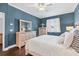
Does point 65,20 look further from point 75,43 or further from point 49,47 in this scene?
point 49,47

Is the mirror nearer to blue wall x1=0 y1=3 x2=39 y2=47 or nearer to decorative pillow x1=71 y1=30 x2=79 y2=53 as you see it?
blue wall x1=0 y1=3 x2=39 y2=47

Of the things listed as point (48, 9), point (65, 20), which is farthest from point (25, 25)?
point (65, 20)

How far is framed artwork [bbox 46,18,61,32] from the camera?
154 cm

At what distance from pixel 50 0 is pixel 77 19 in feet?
2.42

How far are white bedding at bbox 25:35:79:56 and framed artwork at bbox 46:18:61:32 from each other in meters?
0.15

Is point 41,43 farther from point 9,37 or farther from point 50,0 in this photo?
point 50,0

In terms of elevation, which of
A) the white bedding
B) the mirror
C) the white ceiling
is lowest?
the white bedding

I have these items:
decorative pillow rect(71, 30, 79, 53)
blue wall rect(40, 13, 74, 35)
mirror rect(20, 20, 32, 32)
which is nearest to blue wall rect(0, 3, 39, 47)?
mirror rect(20, 20, 32, 32)

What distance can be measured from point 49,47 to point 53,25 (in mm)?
465

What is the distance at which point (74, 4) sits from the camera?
1397 mm

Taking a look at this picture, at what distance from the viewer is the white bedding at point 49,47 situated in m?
1.22

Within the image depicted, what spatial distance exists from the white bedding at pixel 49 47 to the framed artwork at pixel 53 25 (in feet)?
0.49

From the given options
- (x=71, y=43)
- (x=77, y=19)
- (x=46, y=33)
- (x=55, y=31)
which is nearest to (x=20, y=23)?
(x=46, y=33)

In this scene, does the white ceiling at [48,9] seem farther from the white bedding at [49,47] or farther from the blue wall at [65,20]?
the white bedding at [49,47]
